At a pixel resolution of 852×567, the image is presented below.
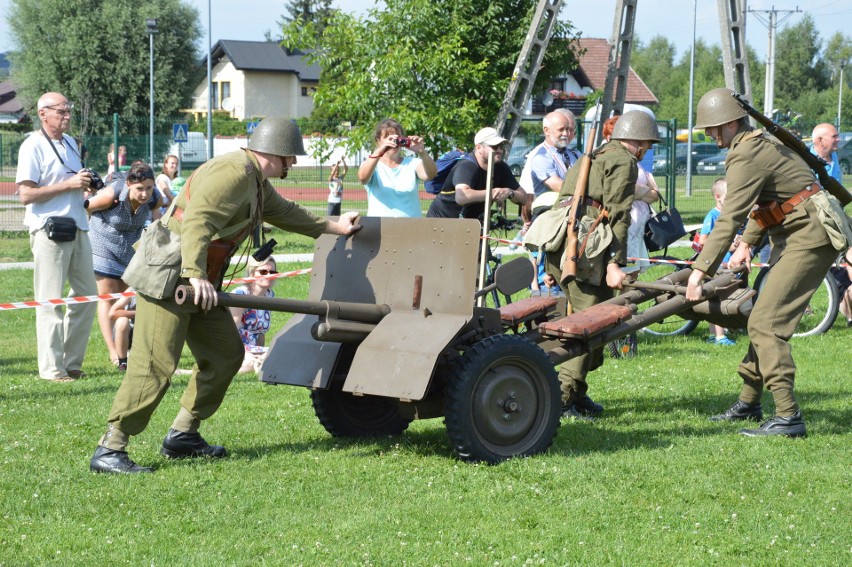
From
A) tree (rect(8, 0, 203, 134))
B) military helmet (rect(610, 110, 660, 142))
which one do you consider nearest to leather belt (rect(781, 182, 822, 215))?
military helmet (rect(610, 110, 660, 142))

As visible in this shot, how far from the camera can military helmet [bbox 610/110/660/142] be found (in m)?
7.29

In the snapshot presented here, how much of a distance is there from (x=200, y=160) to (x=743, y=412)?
25.6 meters

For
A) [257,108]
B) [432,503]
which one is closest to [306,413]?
[432,503]

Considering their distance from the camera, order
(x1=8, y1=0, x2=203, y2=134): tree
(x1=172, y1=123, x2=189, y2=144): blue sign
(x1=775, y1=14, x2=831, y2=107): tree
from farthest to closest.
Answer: (x1=775, y1=14, x2=831, y2=107): tree, (x1=8, y1=0, x2=203, y2=134): tree, (x1=172, y1=123, x2=189, y2=144): blue sign

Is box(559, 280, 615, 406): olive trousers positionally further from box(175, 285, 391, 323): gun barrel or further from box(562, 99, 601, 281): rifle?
box(175, 285, 391, 323): gun barrel

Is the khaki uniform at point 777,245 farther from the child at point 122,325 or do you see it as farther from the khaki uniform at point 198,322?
the child at point 122,325

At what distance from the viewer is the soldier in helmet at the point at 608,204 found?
7227 millimetres

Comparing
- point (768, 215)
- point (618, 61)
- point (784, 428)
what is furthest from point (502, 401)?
point (618, 61)

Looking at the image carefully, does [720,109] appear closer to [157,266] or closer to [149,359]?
[157,266]

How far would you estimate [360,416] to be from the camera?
7090mm

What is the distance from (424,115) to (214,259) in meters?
12.2

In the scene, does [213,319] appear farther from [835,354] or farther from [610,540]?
[835,354]

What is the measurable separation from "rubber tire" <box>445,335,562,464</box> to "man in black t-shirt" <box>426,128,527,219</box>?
3.39 m

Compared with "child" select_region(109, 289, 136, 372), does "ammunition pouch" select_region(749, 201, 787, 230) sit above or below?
above
